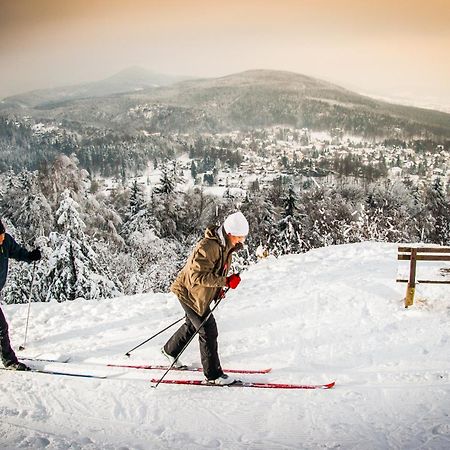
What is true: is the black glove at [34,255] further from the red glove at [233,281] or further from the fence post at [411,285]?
the fence post at [411,285]

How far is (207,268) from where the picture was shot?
4.48 meters

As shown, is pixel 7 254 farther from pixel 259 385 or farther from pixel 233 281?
pixel 259 385

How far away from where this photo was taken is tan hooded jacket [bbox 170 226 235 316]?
4.46m

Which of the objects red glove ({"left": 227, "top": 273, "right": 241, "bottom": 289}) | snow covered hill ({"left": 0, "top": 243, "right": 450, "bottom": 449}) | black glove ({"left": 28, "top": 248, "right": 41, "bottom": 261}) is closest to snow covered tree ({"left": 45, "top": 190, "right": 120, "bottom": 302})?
snow covered hill ({"left": 0, "top": 243, "right": 450, "bottom": 449})

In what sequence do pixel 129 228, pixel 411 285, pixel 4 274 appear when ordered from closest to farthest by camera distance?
pixel 4 274, pixel 411 285, pixel 129 228

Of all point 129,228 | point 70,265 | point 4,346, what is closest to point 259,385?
point 4,346

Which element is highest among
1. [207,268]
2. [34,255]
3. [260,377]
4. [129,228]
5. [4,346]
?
[207,268]

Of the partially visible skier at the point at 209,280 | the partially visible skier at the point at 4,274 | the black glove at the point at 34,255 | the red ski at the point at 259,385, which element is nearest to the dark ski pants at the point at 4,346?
the partially visible skier at the point at 4,274

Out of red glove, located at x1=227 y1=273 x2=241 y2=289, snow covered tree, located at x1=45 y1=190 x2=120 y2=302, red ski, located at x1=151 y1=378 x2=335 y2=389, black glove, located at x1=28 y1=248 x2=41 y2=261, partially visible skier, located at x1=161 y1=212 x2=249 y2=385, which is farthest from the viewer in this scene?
snow covered tree, located at x1=45 y1=190 x2=120 y2=302

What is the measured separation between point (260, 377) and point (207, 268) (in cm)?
173

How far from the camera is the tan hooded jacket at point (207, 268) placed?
14.6 feet

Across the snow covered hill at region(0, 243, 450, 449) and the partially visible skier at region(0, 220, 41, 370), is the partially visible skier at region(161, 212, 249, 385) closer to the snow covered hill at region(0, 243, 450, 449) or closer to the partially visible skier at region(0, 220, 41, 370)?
the snow covered hill at region(0, 243, 450, 449)

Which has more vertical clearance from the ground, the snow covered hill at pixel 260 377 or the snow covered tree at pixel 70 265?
the snow covered hill at pixel 260 377

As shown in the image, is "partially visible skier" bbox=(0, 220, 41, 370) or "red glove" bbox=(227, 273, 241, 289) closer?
"red glove" bbox=(227, 273, 241, 289)
